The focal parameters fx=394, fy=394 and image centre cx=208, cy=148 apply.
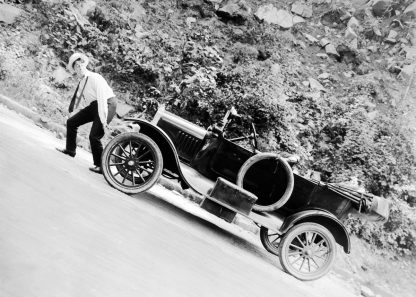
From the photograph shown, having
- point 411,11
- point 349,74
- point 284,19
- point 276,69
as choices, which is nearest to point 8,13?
point 276,69

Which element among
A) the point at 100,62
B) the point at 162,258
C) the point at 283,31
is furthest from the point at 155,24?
the point at 162,258

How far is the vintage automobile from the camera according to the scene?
16.1 ft

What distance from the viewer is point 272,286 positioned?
4.03 metres

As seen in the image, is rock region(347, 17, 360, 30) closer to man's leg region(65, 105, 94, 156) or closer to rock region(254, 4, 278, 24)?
rock region(254, 4, 278, 24)

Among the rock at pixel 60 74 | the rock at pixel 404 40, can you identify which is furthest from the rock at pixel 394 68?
the rock at pixel 60 74

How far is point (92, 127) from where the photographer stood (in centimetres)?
560

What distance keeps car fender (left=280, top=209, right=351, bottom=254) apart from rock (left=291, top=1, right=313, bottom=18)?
1206 cm

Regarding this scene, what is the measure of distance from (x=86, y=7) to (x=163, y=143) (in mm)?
7760

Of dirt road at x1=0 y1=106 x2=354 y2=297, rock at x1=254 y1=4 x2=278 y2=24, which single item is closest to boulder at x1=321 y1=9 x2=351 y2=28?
rock at x1=254 y1=4 x2=278 y2=24

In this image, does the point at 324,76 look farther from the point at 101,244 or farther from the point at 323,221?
the point at 101,244

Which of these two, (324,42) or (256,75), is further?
(324,42)

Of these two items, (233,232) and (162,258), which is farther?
(233,232)

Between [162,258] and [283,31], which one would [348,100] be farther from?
[162,258]

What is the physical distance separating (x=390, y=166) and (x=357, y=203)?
15.7ft
